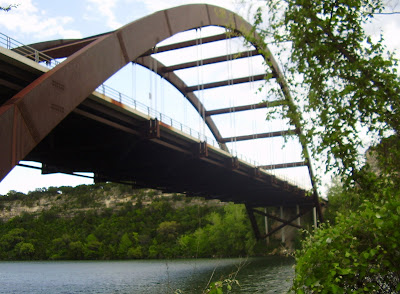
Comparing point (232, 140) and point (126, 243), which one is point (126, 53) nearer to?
point (232, 140)

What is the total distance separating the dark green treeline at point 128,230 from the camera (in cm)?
6700

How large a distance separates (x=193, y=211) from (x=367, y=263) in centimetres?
8263

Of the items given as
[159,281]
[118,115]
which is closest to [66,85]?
[118,115]

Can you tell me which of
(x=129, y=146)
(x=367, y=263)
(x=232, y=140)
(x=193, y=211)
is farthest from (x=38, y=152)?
(x=193, y=211)

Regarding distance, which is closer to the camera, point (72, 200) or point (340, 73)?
point (340, 73)

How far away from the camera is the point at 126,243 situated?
81938mm

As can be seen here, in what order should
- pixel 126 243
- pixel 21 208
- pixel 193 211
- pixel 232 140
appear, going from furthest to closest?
pixel 21 208 → pixel 193 211 → pixel 126 243 → pixel 232 140

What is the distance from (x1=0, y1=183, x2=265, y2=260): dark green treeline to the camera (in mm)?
67000

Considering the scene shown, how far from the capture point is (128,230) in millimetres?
A: 89812

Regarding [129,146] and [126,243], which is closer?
[129,146]

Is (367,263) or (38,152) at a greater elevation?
(38,152)

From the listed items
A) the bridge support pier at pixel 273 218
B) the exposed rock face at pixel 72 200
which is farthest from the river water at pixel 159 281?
the exposed rock face at pixel 72 200

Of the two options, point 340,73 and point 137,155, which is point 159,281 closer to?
point 137,155

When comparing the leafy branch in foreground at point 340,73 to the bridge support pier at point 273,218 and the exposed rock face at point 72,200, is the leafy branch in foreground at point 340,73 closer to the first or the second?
the bridge support pier at point 273,218
